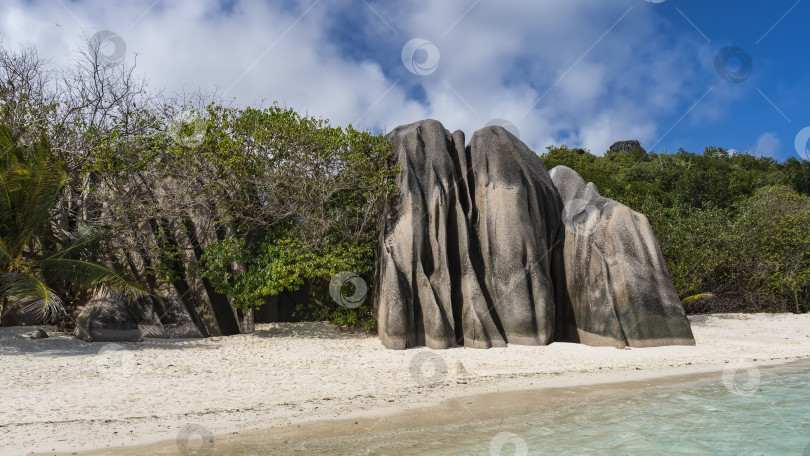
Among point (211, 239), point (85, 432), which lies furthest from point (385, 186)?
point (85, 432)

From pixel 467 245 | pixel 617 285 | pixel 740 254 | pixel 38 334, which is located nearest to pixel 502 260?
pixel 467 245

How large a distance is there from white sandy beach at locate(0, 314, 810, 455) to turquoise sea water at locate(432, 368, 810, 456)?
44.5 inches

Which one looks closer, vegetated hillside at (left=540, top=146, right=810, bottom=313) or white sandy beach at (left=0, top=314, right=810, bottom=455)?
white sandy beach at (left=0, top=314, right=810, bottom=455)

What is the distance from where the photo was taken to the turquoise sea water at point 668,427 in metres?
5.43

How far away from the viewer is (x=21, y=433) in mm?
5426

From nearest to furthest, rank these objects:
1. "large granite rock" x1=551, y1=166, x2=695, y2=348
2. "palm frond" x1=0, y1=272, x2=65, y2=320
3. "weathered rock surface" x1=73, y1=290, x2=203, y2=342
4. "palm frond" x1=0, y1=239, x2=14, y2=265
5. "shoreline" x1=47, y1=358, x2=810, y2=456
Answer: "shoreline" x1=47, y1=358, x2=810, y2=456, "palm frond" x1=0, y1=272, x2=65, y2=320, "palm frond" x1=0, y1=239, x2=14, y2=265, "weathered rock surface" x1=73, y1=290, x2=203, y2=342, "large granite rock" x1=551, y1=166, x2=695, y2=348

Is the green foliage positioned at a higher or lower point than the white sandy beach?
higher

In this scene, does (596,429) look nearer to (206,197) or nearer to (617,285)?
(617,285)

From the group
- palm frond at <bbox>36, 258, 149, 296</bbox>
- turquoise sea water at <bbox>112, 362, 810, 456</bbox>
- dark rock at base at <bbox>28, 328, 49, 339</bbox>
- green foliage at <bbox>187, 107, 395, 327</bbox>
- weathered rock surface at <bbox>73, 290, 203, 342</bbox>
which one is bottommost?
turquoise sea water at <bbox>112, 362, 810, 456</bbox>

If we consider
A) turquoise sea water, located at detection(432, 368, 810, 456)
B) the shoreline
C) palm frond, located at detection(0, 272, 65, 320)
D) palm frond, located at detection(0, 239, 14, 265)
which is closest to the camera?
the shoreline

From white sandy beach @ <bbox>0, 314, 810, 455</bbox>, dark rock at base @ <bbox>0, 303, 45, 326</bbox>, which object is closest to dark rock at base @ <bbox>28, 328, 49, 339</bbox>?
white sandy beach @ <bbox>0, 314, 810, 455</bbox>

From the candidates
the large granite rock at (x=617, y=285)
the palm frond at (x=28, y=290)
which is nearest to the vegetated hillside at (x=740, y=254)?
the large granite rock at (x=617, y=285)

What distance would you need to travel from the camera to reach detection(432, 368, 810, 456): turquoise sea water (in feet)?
17.8

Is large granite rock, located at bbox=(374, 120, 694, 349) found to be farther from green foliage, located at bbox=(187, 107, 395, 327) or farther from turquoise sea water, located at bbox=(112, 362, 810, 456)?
turquoise sea water, located at bbox=(112, 362, 810, 456)
